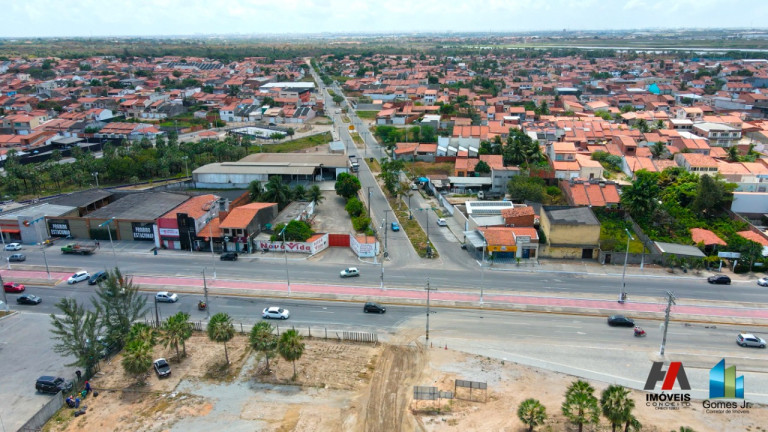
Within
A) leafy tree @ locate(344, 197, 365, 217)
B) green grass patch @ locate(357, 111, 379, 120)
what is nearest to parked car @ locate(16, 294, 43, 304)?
leafy tree @ locate(344, 197, 365, 217)

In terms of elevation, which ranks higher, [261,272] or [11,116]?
[11,116]

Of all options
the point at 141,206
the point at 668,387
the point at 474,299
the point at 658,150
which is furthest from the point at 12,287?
the point at 658,150

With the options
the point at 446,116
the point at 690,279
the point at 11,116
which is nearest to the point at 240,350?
the point at 690,279

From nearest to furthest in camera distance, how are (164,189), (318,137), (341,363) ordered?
1. (341,363)
2. (164,189)
3. (318,137)

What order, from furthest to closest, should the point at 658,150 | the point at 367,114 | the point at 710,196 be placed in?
the point at 367,114 < the point at 658,150 < the point at 710,196

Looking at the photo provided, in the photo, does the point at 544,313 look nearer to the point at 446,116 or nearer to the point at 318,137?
the point at 318,137

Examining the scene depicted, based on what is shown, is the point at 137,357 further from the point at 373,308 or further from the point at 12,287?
the point at 12,287

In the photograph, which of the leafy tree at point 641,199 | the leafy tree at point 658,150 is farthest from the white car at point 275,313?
the leafy tree at point 658,150
